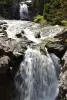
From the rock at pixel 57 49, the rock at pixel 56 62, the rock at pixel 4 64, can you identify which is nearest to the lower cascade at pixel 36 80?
the rock at pixel 56 62

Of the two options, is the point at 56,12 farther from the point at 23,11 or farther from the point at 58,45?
the point at 23,11

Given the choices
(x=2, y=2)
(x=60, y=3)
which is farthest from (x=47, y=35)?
(x=2, y=2)

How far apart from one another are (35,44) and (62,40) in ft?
6.82

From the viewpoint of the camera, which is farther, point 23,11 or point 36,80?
point 23,11

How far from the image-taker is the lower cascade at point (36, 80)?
16.2 meters

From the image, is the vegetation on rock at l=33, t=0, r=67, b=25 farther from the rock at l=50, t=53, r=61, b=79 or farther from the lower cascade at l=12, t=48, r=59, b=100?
the lower cascade at l=12, t=48, r=59, b=100

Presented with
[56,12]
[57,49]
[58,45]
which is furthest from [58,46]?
[56,12]

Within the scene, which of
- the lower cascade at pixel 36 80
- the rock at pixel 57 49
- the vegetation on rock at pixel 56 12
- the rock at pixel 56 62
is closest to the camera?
the lower cascade at pixel 36 80

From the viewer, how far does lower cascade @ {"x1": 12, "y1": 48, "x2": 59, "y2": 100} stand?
16.2m

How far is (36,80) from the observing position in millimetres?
16438

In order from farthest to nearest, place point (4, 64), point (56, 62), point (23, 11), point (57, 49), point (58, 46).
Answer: point (23, 11)
point (58, 46)
point (57, 49)
point (56, 62)
point (4, 64)

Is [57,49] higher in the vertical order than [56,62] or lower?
higher

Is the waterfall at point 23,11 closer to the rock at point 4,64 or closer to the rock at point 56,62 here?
the rock at point 56,62

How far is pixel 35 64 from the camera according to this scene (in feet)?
55.4
